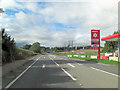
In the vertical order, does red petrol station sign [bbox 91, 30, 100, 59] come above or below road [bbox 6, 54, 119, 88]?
above

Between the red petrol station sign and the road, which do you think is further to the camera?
the red petrol station sign

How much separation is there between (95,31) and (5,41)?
19.9 metres

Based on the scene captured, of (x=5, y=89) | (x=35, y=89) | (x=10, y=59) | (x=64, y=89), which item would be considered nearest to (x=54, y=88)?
(x=64, y=89)

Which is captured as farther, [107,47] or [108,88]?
[107,47]

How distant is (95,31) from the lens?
30500 millimetres

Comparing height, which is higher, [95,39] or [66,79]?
[95,39]

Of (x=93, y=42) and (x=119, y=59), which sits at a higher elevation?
(x=93, y=42)

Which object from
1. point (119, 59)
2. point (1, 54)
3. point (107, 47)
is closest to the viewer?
point (1, 54)

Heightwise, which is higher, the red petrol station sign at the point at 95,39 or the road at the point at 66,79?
the red petrol station sign at the point at 95,39

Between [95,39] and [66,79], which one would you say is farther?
[95,39]

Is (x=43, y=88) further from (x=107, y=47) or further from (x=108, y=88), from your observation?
(x=107, y=47)

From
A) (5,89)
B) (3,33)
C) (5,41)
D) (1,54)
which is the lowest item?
(5,89)

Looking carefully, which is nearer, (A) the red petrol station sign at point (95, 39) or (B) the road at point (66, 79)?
(B) the road at point (66, 79)

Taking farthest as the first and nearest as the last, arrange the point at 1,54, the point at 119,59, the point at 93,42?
1. the point at 93,42
2. the point at 119,59
3. the point at 1,54
